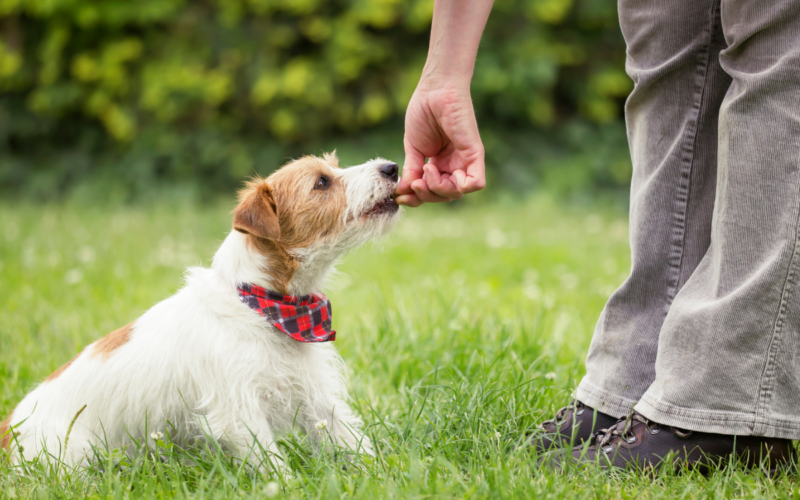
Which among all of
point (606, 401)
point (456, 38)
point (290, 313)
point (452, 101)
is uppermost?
point (456, 38)

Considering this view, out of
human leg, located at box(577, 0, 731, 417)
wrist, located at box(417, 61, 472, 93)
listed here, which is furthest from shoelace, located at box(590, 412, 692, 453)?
wrist, located at box(417, 61, 472, 93)

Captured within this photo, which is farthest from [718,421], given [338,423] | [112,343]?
[112,343]

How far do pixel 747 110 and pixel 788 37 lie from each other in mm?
200

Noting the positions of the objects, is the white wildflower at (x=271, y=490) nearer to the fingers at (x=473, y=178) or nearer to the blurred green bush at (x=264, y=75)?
the fingers at (x=473, y=178)

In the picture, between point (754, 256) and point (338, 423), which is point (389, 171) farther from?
point (754, 256)

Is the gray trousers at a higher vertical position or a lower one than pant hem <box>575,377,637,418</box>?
higher

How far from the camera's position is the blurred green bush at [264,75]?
9414mm

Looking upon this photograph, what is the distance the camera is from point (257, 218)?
2.21 metres

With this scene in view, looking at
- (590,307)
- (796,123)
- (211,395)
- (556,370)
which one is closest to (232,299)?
(211,395)

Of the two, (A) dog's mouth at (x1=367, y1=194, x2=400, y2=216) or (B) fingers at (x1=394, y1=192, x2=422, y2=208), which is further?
(A) dog's mouth at (x1=367, y1=194, x2=400, y2=216)

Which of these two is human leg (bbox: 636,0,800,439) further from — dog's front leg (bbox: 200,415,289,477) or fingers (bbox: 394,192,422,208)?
dog's front leg (bbox: 200,415,289,477)

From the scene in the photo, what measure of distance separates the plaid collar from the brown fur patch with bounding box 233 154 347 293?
79 mm

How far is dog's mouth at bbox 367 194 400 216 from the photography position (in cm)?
240

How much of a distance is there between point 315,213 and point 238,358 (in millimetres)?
584
